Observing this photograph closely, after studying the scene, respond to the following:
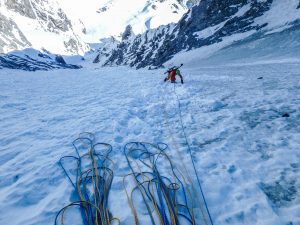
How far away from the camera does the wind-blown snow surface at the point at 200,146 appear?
4.39 meters

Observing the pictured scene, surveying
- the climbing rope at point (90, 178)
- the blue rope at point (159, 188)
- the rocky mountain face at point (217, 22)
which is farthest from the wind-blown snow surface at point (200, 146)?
the rocky mountain face at point (217, 22)

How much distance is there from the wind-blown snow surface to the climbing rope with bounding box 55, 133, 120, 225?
17 centimetres

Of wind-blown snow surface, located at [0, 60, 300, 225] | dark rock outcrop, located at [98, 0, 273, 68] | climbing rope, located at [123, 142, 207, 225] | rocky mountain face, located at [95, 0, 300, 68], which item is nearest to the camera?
climbing rope, located at [123, 142, 207, 225]

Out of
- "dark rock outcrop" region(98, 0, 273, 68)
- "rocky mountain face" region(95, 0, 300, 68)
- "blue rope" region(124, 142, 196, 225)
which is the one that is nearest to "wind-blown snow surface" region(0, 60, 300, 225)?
"blue rope" region(124, 142, 196, 225)

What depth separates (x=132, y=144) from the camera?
23.1 feet

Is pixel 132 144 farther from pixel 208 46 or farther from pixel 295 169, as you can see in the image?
pixel 208 46

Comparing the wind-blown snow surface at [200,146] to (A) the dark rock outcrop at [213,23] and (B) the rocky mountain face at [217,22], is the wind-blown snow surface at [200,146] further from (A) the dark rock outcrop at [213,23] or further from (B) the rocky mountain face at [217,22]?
(A) the dark rock outcrop at [213,23]

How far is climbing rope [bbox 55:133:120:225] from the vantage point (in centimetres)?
427

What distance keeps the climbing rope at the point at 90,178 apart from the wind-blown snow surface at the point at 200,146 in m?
0.17

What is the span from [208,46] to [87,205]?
50.2m

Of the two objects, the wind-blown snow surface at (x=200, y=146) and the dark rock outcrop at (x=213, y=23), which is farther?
the dark rock outcrop at (x=213, y=23)

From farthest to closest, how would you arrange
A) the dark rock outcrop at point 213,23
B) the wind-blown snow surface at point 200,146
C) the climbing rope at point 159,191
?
1. the dark rock outcrop at point 213,23
2. the wind-blown snow surface at point 200,146
3. the climbing rope at point 159,191

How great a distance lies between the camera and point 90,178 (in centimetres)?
540

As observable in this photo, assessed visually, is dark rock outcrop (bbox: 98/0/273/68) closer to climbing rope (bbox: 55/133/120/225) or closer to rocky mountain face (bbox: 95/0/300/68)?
rocky mountain face (bbox: 95/0/300/68)
